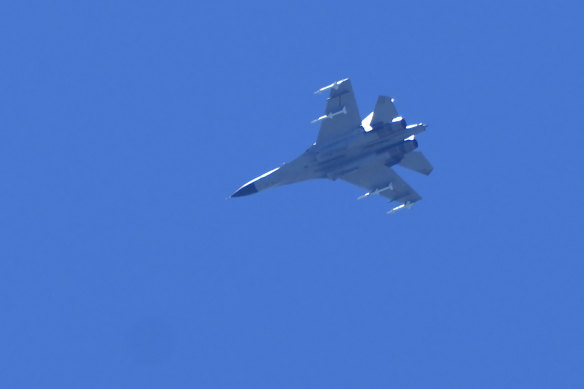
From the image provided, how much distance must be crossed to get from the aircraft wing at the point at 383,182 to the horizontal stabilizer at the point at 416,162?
162 cm

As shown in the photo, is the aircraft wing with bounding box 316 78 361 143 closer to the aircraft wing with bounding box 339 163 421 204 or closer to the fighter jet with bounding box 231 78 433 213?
the fighter jet with bounding box 231 78 433 213

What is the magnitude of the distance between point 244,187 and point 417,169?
1263cm

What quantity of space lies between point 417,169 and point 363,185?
13.9ft

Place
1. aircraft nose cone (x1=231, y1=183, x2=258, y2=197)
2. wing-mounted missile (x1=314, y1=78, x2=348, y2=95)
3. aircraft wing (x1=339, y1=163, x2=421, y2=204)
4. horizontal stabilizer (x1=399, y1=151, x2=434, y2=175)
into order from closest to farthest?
wing-mounted missile (x1=314, y1=78, x2=348, y2=95)
horizontal stabilizer (x1=399, y1=151, x2=434, y2=175)
aircraft wing (x1=339, y1=163, x2=421, y2=204)
aircraft nose cone (x1=231, y1=183, x2=258, y2=197)

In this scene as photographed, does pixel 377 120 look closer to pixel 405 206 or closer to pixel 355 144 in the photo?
pixel 355 144

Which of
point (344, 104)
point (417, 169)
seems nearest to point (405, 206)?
point (417, 169)

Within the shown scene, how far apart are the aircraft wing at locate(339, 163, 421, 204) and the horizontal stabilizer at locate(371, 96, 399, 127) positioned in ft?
13.4

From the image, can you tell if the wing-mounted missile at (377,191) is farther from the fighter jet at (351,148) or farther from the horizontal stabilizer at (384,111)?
the horizontal stabilizer at (384,111)

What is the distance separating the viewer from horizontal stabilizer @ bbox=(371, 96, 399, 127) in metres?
96.3

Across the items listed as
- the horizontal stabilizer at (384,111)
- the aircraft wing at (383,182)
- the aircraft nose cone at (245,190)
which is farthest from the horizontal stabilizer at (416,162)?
the aircraft nose cone at (245,190)

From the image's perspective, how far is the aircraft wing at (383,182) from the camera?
100688 millimetres

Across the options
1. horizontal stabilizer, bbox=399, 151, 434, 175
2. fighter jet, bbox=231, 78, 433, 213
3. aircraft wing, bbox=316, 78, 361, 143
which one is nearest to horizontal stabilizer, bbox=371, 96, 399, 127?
fighter jet, bbox=231, 78, 433, 213

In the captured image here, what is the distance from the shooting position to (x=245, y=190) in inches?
3974

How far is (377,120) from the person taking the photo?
96688 mm
